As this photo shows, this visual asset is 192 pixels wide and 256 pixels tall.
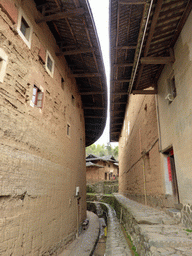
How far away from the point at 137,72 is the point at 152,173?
4.51 m

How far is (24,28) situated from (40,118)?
2.82 meters

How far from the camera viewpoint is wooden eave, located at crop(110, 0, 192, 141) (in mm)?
4820

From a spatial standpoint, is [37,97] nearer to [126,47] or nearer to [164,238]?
[126,47]

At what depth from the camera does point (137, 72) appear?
6.85 metres

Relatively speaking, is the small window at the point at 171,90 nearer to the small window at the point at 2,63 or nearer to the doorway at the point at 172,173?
the doorway at the point at 172,173

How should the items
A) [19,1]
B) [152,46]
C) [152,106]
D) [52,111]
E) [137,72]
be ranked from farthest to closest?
[152,106]
[52,111]
[137,72]
[152,46]
[19,1]

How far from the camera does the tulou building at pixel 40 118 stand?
4543mm

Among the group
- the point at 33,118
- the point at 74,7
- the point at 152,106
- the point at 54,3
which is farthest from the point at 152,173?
the point at 54,3

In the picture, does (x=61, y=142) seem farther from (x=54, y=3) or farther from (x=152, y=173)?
(x=54, y=3)

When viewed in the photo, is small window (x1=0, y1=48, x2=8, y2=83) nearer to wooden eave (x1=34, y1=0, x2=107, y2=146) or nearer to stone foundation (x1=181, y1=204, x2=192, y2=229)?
wooden eave (x1=34, y1=0, x2=107, y2=146)

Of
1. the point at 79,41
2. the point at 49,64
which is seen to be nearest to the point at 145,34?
the point at 79,41

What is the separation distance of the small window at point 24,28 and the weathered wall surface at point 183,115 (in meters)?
4.56

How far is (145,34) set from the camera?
17.3ft

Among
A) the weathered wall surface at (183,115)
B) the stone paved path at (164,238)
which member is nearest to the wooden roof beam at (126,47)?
the weathered wall surface at (183,115)
